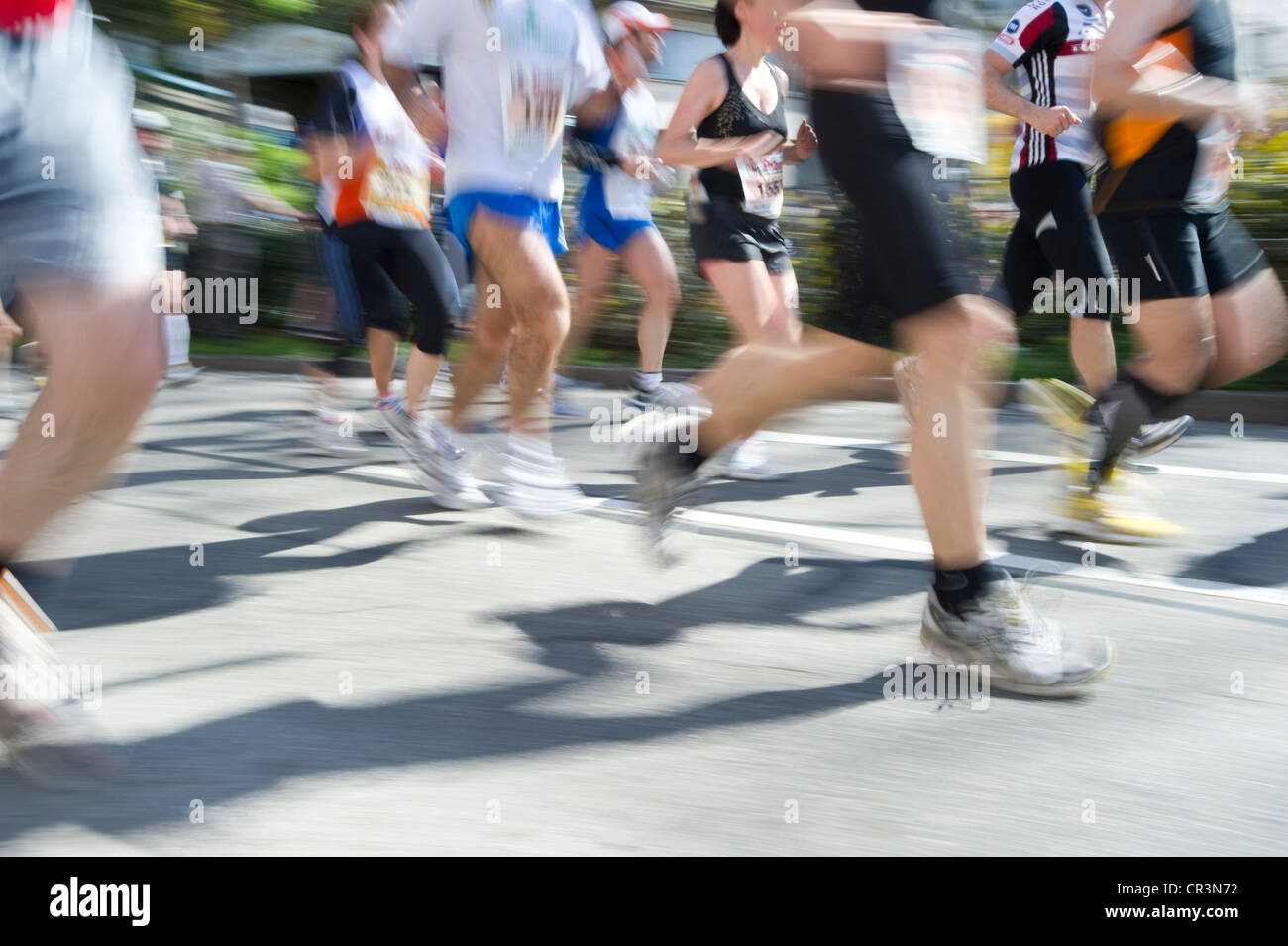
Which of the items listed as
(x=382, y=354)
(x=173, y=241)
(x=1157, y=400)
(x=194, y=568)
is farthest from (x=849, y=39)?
(x=173, y=241)

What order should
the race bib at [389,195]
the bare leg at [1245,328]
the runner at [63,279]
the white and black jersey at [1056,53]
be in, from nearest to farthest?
the runner at [63,279] → the bare leg at [1245,328] → the white and black jersey at [1056,53] → the race bib at [389,195]

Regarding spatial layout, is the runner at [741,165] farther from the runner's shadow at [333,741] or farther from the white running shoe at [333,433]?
the runner's shadow at [333,741]

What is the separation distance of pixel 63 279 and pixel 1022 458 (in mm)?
4826

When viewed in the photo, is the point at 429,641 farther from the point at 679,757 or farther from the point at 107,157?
the point at 107,157

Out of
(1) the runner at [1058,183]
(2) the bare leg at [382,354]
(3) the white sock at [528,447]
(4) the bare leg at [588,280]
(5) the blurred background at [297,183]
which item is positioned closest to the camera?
(3) the white sock at [528,447]

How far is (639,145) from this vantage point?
22.9 ft

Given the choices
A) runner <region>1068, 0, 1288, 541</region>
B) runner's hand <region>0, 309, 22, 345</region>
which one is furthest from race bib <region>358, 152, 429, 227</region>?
runner <region>1068, 0, 1288, 541</region>

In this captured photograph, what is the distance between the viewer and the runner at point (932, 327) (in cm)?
298

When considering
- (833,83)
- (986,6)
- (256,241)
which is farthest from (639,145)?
(986,6)

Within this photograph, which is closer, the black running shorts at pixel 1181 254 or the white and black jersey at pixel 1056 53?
the black running shorts at pixel 1181 254

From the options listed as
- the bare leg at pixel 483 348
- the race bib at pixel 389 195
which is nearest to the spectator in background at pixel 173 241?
the race bib at pixel 389 195

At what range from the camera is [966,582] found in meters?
3.05

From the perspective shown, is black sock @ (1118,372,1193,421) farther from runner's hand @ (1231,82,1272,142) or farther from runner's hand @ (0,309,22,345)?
runner's hand @ (0,309,22,345)

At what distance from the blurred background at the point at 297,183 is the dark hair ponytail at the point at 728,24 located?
0.92 metres
